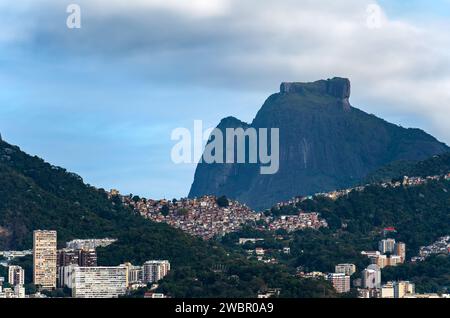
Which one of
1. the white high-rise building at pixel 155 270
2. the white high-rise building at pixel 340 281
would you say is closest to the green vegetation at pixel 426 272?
the white high-rise building at pixel 340 281

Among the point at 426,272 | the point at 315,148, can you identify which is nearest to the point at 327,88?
the point at 315,148

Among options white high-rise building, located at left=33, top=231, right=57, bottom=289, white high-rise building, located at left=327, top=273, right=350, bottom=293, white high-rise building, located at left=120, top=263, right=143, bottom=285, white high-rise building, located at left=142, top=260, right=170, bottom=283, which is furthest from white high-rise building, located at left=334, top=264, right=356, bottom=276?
white high-rise building, located at left=33, top=231, right=57, bottom=289

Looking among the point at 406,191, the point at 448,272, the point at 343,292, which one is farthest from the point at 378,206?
the point at 343,292

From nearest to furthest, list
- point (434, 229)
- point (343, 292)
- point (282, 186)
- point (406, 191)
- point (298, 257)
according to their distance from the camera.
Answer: point (343, 292) < point (298, 257) < point (434, 229) < point (406, 191) < point (282, 186)

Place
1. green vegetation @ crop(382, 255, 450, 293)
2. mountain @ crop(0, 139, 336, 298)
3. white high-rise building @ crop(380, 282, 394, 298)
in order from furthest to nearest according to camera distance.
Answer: green vegetation @ crop(382, 255, 450, 293), mountain @ crop(0, 139, 336, 298), white high-rise building @ crop(380, 282, 394, 298)

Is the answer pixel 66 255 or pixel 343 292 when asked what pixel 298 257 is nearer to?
pixel 66 255

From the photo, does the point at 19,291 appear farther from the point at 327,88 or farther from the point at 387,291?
the point at 327,88

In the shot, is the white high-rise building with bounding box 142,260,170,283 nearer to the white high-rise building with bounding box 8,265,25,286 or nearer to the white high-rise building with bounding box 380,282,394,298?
the white high-rise building with bounding box 8,265,25,286
